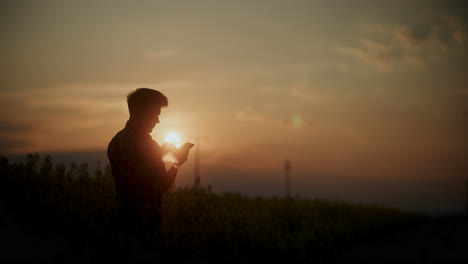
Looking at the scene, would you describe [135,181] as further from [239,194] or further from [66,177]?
[239,194]

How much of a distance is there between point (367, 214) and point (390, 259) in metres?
12.3

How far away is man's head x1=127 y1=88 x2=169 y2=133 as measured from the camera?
22.4 feet

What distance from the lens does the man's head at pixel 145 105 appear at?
6816 mm

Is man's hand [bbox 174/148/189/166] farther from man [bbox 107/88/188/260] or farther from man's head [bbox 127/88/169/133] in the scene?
man's head [bbox 127/88/169/133]

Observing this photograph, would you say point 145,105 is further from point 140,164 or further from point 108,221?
point 108,221

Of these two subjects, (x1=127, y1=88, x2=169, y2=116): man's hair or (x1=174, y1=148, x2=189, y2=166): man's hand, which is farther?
(x1=174, y1=148, x2=189, y2=166): man's hand

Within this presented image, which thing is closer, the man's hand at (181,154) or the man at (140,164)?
the man at (140,164)

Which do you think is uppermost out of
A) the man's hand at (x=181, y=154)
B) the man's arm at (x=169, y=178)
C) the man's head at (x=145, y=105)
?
the man's head at (x=145, y=105)

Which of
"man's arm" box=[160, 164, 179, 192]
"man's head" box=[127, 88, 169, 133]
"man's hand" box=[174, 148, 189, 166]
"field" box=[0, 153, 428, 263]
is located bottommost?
"field" box=[0, 153, 428, 263]

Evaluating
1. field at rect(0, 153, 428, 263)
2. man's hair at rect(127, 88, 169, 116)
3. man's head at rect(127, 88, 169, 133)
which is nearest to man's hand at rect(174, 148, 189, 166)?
man's head at rect(127, 88, 169, 133)

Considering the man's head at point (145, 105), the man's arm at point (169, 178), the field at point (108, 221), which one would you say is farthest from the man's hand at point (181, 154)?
the field at point (108, 221)

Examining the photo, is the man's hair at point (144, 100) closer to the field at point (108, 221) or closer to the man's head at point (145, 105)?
the man's head at point (145, 105)

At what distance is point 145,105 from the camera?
680cm

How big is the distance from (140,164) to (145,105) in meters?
0.83
